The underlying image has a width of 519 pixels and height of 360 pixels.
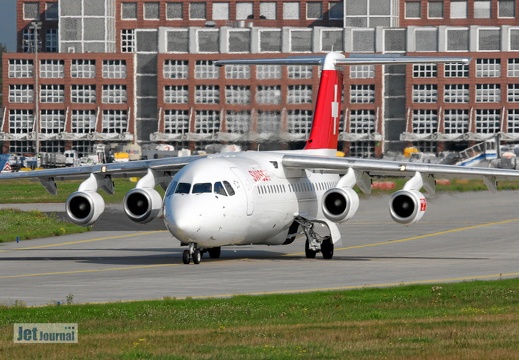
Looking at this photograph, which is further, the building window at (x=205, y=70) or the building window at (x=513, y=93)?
the building window at (x=513, y=93)

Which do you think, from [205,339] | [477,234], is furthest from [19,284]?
[477,234]

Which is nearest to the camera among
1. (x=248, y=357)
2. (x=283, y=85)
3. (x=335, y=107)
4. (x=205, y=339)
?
(x=248, y=357)

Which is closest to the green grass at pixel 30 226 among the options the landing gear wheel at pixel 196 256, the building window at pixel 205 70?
the landing gear wheel at pixel 196 256

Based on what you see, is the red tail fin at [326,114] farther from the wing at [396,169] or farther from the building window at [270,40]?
the building window at [270,40]

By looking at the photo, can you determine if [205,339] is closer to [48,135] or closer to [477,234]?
[477,234]

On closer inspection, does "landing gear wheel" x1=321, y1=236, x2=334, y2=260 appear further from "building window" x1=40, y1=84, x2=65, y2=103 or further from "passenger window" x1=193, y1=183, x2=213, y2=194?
"building window" x1=40, y1=84, x2=65, y2=103

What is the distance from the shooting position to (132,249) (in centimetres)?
4584

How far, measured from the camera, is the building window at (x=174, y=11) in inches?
6575

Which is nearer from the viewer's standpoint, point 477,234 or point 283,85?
point 477,234

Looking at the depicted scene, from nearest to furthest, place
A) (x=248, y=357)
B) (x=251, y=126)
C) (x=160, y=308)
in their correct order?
(x=248, y=357) → (x=160, y=308) → (x=251, y=126)

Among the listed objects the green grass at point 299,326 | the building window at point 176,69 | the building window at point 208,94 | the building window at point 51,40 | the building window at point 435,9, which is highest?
the building window at point 435,9

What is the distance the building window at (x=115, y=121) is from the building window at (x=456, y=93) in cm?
3933

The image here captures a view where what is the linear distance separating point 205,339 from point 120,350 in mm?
1714

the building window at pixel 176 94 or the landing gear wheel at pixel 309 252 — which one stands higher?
the building window at pixel 176 94
